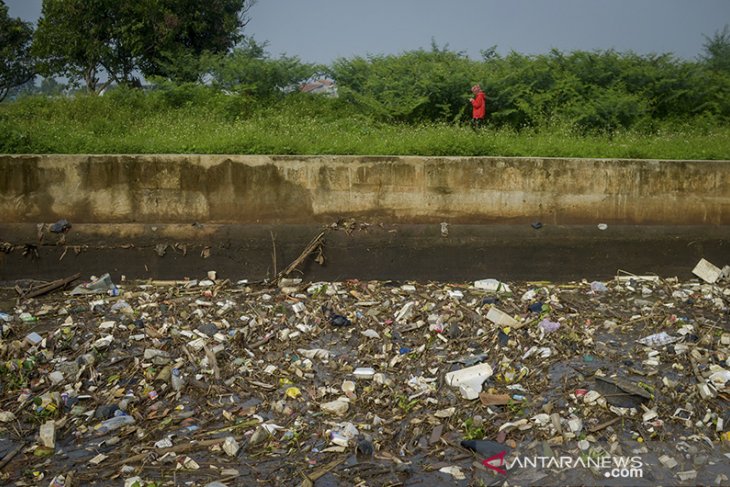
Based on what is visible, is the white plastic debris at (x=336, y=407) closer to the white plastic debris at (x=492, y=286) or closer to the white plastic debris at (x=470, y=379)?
the white plastic debris at (x=470, y=379)

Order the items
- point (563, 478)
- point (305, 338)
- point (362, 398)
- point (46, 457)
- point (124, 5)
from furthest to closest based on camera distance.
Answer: point (124, 5), point (305, 338), point (362, 398), point (46, 457), point (563, 478)

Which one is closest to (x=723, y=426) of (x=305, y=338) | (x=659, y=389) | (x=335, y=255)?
(x=659, y=389)

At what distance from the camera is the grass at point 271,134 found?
9.16m

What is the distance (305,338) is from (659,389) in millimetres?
3156

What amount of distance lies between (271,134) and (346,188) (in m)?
1.62

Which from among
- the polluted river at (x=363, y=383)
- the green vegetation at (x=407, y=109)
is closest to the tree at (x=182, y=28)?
the green vegetation at (x=407, y=109)

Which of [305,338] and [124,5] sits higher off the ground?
[124,5]

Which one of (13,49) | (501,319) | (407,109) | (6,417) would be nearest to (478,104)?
(407,109)

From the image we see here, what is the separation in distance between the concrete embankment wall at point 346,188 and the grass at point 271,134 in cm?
44

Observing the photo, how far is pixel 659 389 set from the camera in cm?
588

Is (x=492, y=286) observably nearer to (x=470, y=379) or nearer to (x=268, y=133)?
(x=470, y=379)

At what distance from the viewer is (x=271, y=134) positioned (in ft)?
32.1

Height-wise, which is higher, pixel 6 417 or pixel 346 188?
pixel 346 188

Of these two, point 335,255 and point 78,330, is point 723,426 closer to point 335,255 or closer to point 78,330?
point 335,255
